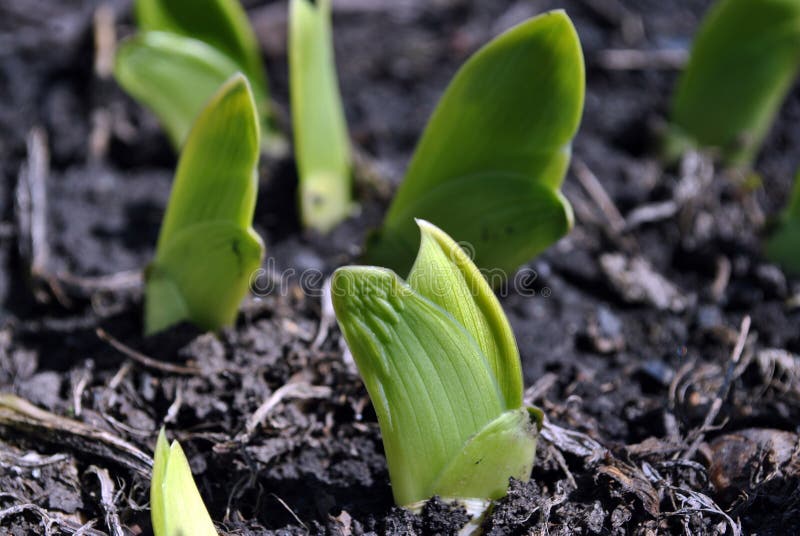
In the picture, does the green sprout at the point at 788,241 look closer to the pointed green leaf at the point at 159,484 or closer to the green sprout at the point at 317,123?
the green sprout at the point at 317,123

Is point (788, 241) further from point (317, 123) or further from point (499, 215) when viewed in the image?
point (317, 123)

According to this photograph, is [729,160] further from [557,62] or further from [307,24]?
[307,24]

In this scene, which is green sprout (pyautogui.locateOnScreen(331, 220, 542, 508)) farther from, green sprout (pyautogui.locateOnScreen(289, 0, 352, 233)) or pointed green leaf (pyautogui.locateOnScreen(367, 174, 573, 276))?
green sprout (pyautogui.locateOnScreen(289, 0, 352, 233))

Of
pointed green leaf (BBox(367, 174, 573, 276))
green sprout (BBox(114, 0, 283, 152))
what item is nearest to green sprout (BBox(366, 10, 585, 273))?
pointed green leaf (BBox(367, 174, 573, 276))

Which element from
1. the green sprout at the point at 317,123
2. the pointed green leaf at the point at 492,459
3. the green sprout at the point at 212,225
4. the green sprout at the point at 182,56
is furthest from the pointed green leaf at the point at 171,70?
the pointed green leaf at the point at 492,459

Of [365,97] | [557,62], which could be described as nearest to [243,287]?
[557,62]

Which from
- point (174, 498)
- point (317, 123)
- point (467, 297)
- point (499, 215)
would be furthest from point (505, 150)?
point (174, 498)
